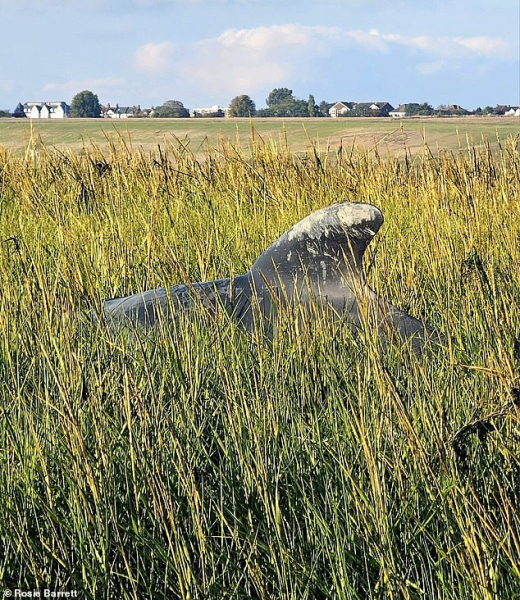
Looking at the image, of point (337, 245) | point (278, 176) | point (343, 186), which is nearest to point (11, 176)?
point (278, 176)

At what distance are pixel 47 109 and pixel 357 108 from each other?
41.3 m

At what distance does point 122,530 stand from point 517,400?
3.34ft

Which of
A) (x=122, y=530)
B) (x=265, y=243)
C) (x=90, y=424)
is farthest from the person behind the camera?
(x=265, y=243)

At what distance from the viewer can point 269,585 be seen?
2.05 m

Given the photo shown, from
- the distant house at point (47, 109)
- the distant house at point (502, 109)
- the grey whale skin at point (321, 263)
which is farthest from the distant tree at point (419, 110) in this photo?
the grey whale skin at point (321, 263)

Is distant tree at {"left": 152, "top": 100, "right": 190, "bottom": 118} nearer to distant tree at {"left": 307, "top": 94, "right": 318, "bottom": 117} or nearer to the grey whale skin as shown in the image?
distant tree at {"left": 307, "top": 94, "right": 318, "bottom": 117}

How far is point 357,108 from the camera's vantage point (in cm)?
11094

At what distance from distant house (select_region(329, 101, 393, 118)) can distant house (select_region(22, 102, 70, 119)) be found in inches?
1387

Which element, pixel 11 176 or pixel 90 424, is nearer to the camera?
pixel 90 424

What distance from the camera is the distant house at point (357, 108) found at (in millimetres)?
100375

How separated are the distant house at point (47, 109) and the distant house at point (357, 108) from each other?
3523 centimetres

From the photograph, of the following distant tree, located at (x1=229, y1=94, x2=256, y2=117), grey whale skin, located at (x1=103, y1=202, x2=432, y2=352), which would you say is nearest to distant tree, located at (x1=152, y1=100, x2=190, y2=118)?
distant tree, located at (x1=229, y1=94, x2=256, y2=117)

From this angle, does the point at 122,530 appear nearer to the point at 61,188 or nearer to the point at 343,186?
the point at 343,186

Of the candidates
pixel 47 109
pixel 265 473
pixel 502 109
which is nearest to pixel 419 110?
pixel 502 109
